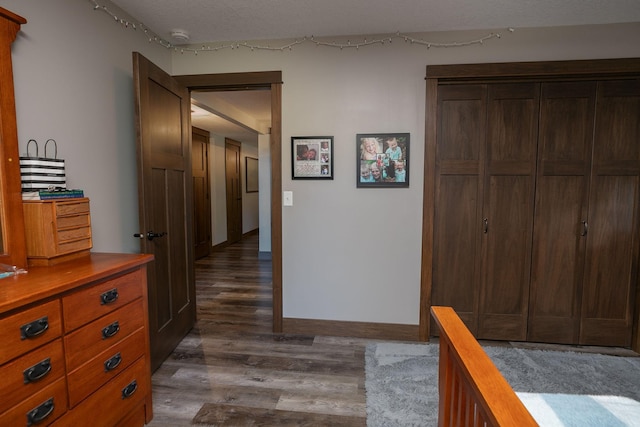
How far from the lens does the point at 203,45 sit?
9.16ft

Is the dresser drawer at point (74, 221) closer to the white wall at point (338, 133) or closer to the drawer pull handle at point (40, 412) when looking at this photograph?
the white wall at point (338, 133)

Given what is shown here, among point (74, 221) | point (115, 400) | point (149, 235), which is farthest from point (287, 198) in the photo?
point (115, 400)

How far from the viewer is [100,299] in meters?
1.46

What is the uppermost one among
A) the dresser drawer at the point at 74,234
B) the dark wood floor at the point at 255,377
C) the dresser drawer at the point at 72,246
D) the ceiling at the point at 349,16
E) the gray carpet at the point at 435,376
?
the ceiling at the point at 349,16

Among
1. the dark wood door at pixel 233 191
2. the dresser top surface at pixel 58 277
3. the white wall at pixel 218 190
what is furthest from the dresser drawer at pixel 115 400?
the dark wood door at pixel 233 191

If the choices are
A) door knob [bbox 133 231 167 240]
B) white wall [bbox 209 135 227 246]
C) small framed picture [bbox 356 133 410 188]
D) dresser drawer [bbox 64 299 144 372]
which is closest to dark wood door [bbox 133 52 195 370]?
door knob [bbox 133 231 167 240]

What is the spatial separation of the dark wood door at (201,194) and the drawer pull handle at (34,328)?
4.46m

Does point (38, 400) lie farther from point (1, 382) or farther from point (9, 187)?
point (9, 187)

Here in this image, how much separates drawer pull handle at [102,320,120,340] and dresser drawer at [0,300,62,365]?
235 millimetres

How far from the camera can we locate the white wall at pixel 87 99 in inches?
65.1

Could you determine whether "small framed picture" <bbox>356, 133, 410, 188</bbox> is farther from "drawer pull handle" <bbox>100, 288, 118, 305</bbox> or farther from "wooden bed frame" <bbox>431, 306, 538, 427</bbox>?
"drawer pull handle" <bbox>100, 288, 118, 305</bbox>

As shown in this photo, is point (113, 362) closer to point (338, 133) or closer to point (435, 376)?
point (435, 376)

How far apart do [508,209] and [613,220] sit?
2.50 feet

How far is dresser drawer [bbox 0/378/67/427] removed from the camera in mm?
1096
